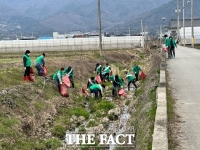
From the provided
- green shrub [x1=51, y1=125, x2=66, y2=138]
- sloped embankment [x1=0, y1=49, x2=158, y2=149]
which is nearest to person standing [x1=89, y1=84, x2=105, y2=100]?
sloped embankment [x1=0, y1=49, x2=158, y2=149]

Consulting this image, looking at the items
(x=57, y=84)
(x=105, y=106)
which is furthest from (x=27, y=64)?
(x=105, y=106)

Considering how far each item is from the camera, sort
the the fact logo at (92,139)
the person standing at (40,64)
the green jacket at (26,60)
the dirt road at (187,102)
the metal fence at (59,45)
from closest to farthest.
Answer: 1. the dirt road at (187,102)
2. the the fact logo at (92,139)
3. the green jacket at (26,60)
4. the person standing at (40,64)
5. the metal fence at (59,45)

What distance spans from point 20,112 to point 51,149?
299 cm

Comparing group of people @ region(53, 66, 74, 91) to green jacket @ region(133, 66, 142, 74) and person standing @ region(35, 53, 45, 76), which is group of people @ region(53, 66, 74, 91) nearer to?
person standing @ region(35, 53, 45, 76)

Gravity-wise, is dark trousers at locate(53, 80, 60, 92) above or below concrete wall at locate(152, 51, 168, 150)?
below

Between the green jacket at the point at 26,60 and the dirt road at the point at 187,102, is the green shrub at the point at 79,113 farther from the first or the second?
the dirt road at the point at 187,102

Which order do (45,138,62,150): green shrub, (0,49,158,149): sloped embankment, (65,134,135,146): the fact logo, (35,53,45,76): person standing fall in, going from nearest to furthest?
1. (65,134,135,146): the fact logo
2. (45,138,62,150): green shrub
3. (0,49,158,149): sloped embankment
4. (35,53,45,76): person standing

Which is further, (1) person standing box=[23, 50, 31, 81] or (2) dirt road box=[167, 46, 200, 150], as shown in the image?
(1) person standing box=[23, 50, 31, 81]

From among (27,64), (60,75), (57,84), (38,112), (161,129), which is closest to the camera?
(161,129)

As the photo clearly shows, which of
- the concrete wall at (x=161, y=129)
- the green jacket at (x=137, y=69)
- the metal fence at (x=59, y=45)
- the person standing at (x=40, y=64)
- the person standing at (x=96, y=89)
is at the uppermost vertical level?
the metal fence at (x=59, y=45)

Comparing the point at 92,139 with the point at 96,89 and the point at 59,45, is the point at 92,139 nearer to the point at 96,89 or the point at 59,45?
the point at 96,89

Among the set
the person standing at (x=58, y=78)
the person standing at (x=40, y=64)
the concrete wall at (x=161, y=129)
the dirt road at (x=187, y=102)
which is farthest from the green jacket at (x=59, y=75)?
the concrete wall at (x=161, y=129)

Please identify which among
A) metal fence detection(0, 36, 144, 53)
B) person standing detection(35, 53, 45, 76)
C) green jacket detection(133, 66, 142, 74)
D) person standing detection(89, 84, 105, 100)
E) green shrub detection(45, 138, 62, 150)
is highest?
metal fence detection(0, 36, 144, 53)

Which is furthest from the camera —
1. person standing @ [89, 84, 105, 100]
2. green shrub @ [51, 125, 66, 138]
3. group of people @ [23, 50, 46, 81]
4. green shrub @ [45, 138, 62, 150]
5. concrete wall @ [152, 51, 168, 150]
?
person standing @ [89, 84, 105, 100]
